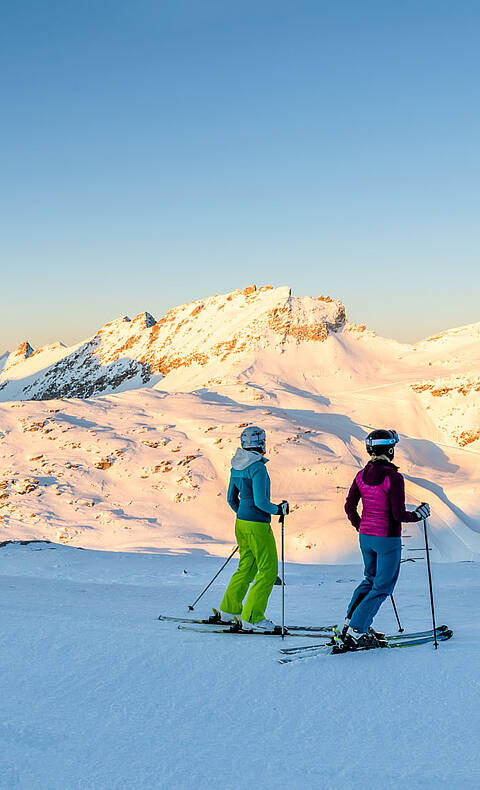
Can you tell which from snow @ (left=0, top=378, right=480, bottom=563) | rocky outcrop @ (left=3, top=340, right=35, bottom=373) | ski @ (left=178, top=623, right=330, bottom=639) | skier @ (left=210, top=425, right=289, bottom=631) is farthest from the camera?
rocky outcrop @ (left=3, top=340, right=35, bottom=373)

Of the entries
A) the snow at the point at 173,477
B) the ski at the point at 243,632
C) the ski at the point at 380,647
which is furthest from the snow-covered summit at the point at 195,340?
the ski at the point at 380,647

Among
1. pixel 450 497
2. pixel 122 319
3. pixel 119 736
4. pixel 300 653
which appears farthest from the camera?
pixel 122 319

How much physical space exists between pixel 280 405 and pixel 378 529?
36.7m

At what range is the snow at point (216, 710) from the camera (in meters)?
3.12

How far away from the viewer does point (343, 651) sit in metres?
5.15

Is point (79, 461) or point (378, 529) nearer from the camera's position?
point (378, 529)

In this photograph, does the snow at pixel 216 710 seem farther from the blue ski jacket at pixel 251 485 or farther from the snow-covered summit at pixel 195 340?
the snow-covered summit at pixel 195 340

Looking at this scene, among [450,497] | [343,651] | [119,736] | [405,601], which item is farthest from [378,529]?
[450,497]

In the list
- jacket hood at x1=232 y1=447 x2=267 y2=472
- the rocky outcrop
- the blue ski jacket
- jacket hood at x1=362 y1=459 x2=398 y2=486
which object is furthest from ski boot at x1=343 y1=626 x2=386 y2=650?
the rocky outcrop

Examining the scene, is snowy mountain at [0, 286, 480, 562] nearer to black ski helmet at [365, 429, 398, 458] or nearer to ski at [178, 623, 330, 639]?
ski at [178, 623, 330, 639]

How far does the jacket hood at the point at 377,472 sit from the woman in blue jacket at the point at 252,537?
964mm

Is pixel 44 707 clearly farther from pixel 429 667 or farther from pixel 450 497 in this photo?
pixel 450 497

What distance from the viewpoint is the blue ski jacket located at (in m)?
6.20

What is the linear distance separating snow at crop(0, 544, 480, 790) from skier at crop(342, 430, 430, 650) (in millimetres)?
259
